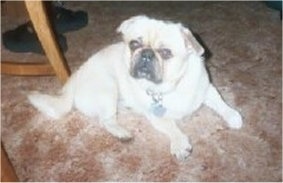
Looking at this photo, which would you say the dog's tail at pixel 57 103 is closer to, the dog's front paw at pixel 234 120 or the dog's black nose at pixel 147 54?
the dog's black nose at pixel 147 54

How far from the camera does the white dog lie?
134cm

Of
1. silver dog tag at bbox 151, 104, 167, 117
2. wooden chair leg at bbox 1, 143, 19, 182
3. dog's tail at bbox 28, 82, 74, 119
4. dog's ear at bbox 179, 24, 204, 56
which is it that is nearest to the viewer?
wooden chair leg at bbox 1, 143, 19, 182

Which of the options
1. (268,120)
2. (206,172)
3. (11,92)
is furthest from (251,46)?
(11,92)

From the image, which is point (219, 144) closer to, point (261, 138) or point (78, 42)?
point (261, 138)

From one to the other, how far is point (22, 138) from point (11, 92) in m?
0.28

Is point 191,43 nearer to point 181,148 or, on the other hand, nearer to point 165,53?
point 165,53

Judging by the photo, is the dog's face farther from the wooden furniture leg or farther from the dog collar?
the wooden furniture leg

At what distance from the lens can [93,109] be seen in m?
1.49

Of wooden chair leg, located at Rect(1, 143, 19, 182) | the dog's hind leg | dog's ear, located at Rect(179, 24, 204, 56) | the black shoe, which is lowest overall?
the black shoe

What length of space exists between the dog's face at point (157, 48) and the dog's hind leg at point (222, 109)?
17 cm

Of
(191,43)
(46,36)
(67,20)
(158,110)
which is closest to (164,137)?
(158,110)

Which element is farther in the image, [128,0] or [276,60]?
[128,0]

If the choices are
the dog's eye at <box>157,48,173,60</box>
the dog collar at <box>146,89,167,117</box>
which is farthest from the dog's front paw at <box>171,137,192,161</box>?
the dog's eye at <box>157,48,173,60</box>

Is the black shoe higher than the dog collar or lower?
lower
